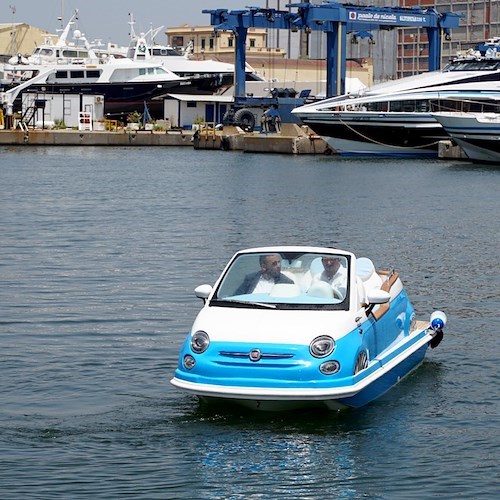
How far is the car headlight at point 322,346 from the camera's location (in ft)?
41.7

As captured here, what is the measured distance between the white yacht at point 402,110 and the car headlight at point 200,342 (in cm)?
5739

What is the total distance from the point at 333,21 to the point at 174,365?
66583 millimetres

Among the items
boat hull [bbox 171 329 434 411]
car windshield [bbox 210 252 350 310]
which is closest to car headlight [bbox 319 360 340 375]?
boat hull [bbox 171 329 434 411]

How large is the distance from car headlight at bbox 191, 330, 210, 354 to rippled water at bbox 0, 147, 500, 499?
84 cm

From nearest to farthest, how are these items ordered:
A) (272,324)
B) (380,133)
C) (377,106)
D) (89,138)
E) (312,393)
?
(312,393) → (272,324) → (377,106) → (380,133) → (89,138)

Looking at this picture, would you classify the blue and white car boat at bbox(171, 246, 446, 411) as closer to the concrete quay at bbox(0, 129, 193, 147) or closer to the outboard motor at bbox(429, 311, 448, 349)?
the outboard motor at bbox(429, 311, 448, 349)

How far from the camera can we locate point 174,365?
1648cm

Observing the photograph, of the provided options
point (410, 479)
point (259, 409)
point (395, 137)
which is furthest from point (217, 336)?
point (395, 137)

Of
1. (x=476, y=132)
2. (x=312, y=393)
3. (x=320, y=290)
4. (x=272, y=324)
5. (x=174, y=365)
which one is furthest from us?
(x=476, y=132)

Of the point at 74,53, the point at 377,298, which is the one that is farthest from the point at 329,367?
the point at 74,53

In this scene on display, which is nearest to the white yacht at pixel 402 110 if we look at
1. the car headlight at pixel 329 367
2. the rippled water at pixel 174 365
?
the rippled water at pixel 174 365

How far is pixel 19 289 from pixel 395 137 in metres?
51.9

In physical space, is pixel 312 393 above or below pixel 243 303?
below

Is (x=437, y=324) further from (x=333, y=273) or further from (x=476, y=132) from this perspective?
(x=476, y=132)
